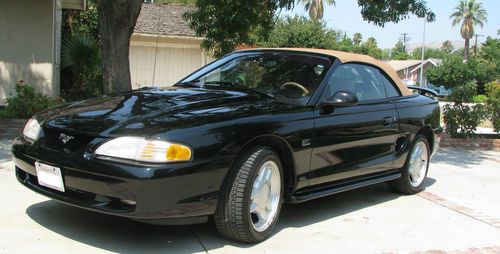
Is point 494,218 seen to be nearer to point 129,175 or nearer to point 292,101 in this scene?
point 292,101

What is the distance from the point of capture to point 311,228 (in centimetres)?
488

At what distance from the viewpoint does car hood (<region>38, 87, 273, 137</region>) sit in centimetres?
377

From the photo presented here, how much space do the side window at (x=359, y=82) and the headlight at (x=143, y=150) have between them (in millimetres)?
1898

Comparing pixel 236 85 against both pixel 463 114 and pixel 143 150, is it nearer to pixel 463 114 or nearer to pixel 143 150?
pixel 143 150

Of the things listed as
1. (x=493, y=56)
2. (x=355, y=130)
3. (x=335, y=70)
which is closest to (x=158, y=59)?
(x=335, y=70)

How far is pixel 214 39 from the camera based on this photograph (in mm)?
10094

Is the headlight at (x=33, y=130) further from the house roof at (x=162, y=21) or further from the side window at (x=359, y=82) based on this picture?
the house roof at (x=162, y=21)

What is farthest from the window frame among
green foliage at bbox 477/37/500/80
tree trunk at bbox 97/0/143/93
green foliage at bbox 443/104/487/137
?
green foliage at bbox 477/37/500/80

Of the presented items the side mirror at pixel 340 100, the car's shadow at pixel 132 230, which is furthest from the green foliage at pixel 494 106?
the side mirror at pixel 340 100

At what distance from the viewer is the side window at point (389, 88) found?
5.99m

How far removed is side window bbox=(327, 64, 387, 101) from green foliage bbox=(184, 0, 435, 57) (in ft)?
14.0

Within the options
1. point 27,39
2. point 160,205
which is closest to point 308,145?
point 160,205

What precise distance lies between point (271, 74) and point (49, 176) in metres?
2.25

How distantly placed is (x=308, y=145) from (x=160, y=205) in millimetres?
1519
